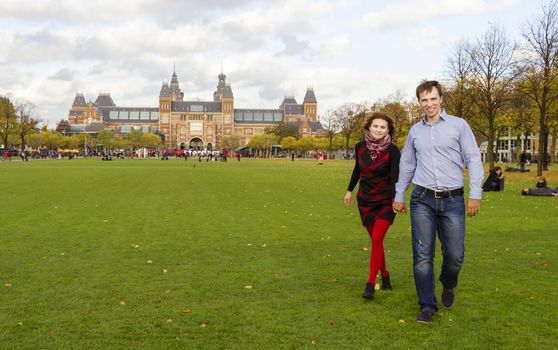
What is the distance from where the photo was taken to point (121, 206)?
15.6 meters

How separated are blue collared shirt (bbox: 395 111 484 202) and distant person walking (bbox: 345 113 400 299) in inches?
27.0

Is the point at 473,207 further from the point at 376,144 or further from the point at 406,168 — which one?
the point at 376,144

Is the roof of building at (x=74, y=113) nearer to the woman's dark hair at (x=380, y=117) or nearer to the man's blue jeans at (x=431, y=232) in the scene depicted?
the woman's dark hair at (x=380, y=117)

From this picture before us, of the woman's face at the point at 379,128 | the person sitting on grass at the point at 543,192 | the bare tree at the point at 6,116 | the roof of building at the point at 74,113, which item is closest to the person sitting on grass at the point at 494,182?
the person sitting on grass at the point at 543,192

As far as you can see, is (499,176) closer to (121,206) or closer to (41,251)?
(121,206)

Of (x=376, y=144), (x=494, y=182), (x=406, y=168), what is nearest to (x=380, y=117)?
(x=376, y=144)

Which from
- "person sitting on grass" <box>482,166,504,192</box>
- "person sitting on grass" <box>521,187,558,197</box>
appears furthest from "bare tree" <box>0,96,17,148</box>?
"person sitting on grass" <box>521,187,558,197</box>

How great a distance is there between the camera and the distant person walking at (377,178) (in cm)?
615

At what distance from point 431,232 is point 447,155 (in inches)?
29.3

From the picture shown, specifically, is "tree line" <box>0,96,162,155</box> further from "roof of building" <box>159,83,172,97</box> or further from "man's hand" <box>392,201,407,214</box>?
"man's hand" <box>392,201,407,214</box>

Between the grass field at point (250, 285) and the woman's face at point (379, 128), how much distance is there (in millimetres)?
1765

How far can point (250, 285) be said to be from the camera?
675 cm

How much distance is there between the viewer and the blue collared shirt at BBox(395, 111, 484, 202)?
527cm

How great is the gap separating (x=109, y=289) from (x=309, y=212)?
8.28 m
